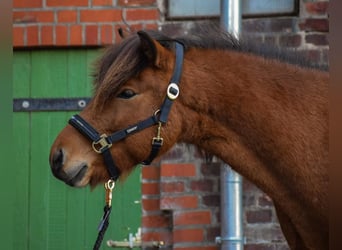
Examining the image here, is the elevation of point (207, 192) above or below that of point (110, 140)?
below

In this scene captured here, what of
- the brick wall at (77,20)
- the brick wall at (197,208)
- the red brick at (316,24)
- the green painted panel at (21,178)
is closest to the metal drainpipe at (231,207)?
the brick wall at (197,208)

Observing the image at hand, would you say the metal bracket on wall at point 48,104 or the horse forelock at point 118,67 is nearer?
the horse forelock at point 118,67

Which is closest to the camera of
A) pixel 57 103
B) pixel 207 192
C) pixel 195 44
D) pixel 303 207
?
pixel 303 207

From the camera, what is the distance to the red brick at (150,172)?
4.00 m

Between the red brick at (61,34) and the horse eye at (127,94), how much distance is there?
1600 mm

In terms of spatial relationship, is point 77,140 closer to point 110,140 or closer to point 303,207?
point 110,140

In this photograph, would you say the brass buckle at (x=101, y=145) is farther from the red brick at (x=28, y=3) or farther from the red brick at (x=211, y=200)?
the red brick at (x=28, y=3)

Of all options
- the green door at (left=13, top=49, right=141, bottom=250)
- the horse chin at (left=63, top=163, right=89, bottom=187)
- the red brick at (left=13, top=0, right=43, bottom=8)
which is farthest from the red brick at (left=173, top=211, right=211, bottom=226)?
the red brick at (left=13, top=0, right=43, bottom=8)

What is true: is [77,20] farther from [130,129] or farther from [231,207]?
[130,129]

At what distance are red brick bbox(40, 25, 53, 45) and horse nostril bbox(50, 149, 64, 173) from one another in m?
1.69

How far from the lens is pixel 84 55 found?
421cm

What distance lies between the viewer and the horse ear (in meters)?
2.63

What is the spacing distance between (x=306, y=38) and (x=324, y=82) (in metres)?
1.31

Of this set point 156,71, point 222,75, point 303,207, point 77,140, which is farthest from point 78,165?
point 303,207
